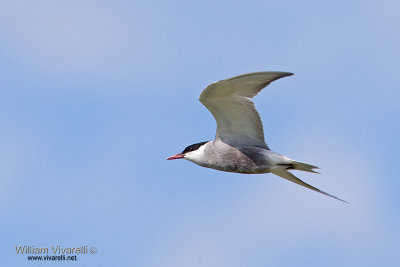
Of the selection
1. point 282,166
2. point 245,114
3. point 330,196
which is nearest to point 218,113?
point 245,114

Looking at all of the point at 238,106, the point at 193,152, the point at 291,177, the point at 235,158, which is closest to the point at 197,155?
the point at 193,152

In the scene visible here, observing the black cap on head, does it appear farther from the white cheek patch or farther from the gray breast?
the gray breast

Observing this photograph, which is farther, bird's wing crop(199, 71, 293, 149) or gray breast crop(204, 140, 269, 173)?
gray breast crop(204, 140, 269, 173)

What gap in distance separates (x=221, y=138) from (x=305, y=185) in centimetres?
154

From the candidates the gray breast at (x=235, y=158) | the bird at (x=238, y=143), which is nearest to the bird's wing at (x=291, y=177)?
the bird at (x=238, y=143)

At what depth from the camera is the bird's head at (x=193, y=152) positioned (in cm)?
1112

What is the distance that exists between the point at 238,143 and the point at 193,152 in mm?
740

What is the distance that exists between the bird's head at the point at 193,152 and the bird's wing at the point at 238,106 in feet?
1.10

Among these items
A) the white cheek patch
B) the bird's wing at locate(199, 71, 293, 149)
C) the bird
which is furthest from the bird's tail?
the white cheek patch

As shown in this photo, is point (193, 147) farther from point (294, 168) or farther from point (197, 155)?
point (294, 168)

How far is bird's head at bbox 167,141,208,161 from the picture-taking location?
36.5ft

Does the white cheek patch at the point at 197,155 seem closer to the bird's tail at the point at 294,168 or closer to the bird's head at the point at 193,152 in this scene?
the bird's head at the point at 193,152

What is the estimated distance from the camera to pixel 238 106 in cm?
1052

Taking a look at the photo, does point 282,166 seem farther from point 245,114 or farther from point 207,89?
point 207,89
